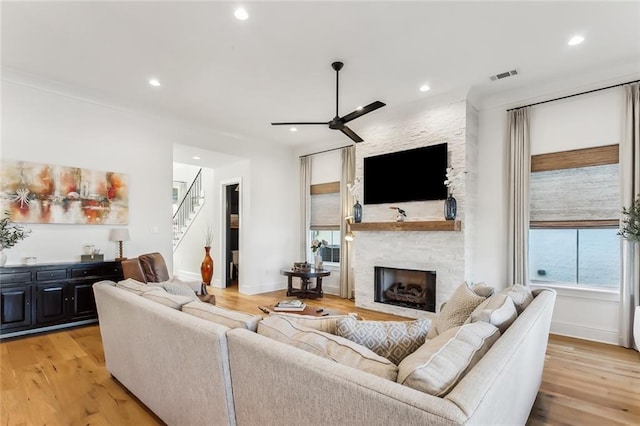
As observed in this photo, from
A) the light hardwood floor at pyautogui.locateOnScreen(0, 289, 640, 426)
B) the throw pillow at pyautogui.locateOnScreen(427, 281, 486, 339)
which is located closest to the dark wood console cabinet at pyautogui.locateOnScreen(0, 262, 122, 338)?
the light hardwood floor at pyautogui.locateOnScreen(0, 289, 640, 426)

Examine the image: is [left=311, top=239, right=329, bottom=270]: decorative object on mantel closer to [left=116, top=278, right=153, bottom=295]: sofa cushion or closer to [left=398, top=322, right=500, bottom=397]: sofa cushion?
[left=116, top=278, right=153, bottom=295]: sofa cushion

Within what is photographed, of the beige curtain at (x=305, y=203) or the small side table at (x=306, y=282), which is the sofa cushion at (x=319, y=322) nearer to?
the small side table at (x=306, y=282)

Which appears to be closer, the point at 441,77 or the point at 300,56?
the point at 300,56

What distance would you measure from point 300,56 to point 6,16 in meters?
2.69

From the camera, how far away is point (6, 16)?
2961 mm

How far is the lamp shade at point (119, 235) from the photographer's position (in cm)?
470

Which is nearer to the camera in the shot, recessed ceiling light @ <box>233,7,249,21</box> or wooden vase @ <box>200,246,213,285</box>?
recessed ceiling light @ <box>233,7,249,21</box>

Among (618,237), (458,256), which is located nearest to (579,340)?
(618,237)

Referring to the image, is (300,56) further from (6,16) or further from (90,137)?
(90,137)

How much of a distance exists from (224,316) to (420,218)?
3784 mm

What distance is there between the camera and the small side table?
20.1ft

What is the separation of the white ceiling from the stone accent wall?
Answer: 451 millimetres

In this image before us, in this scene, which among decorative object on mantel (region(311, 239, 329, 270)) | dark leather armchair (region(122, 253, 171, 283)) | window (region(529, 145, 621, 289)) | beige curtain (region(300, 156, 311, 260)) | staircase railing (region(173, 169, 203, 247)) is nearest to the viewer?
window (region(529, 145, 621, 289))

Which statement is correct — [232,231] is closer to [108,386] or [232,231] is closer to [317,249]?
[317,249]
